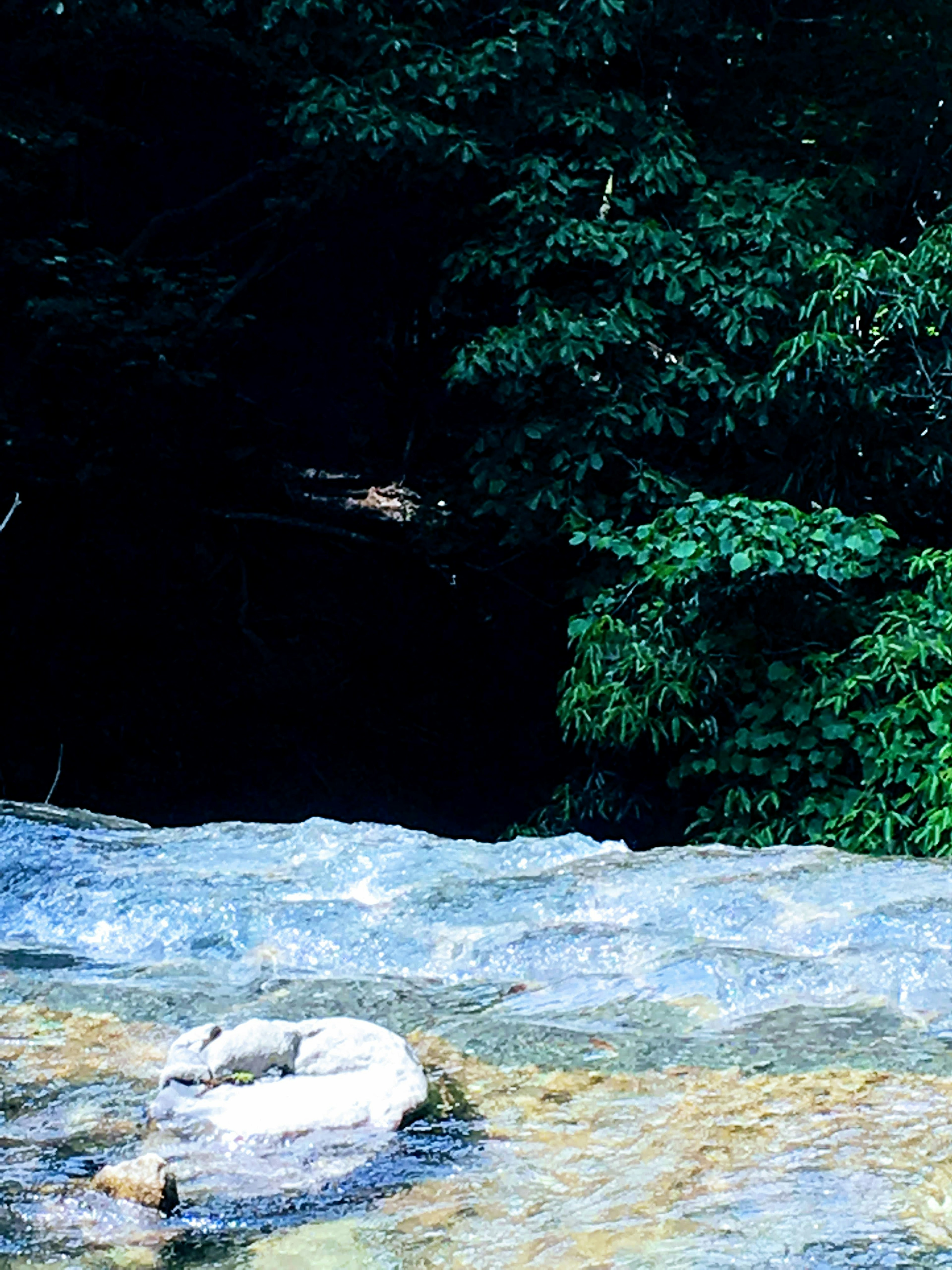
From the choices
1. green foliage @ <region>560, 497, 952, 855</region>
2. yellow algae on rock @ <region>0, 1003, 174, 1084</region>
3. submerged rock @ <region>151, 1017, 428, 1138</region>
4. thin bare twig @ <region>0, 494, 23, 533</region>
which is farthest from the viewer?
thin bare twig @ <region>0, 494, 23, 533</region>

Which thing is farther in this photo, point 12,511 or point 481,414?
point 481,414

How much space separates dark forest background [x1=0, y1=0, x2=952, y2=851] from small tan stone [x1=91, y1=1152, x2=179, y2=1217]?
4044 millimetres

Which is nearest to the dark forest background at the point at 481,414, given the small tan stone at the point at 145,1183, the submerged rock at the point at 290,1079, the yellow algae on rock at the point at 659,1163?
the yellow algae on rock at the point at 659,1163

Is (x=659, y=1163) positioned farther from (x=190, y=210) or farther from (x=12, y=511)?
(x=190, y=210)

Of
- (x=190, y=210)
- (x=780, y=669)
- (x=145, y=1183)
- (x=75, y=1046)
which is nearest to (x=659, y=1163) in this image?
(x=145, y=1183)

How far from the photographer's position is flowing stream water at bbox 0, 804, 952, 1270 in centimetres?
157

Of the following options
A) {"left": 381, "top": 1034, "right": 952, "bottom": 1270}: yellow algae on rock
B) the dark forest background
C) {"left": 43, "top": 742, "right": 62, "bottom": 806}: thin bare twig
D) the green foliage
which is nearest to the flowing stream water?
{"left": 381, "top": 1034, "right": 952, "bottom": 1270}: yellow algae on rock

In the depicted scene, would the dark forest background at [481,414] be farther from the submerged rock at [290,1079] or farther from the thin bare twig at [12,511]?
the submerged rock at [290,1079]

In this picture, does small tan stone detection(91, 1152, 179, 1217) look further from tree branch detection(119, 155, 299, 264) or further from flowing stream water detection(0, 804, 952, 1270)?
tree branch detection(119, 155, 299, 264)

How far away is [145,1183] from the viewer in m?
1.60

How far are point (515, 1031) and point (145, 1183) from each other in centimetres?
84

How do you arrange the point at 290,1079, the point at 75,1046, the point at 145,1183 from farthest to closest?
the point at 75,1046
the point at 290,1079
the point at 145,1183

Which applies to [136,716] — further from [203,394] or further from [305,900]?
[305,900]

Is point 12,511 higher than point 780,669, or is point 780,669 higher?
point 12,511
